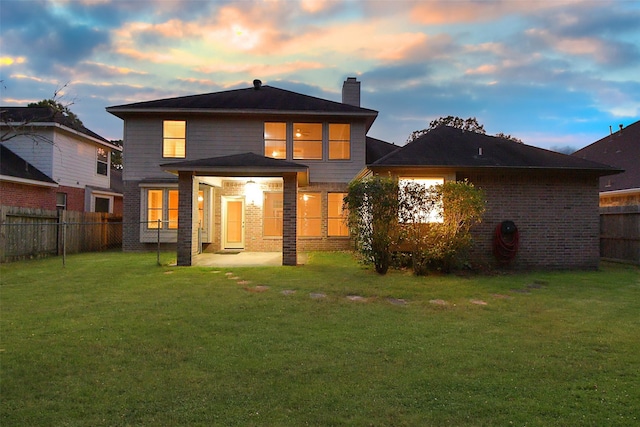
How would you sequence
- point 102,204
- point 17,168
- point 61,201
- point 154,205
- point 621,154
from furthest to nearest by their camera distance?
point 102,204 → point 61,201 → point 621,154 → point 17,168 → point 154,205

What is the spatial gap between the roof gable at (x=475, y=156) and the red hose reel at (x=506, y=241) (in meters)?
1.66

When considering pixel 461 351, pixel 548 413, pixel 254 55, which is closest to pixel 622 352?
pixel 461 351

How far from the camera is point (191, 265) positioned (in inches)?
447

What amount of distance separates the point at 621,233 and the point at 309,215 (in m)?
10.8

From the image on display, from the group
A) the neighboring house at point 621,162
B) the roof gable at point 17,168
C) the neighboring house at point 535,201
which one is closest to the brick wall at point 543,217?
the neighboring house at point 535,201

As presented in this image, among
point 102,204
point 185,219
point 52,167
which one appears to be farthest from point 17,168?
point 185,219

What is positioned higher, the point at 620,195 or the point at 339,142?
the point at 339,142

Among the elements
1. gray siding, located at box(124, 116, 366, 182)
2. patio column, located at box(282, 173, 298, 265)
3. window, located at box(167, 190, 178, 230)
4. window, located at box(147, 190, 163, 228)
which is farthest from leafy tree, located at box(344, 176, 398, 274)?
window, located at box(147, 190, 163, 228)

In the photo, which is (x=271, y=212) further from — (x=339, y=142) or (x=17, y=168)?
(x=17, y=168)

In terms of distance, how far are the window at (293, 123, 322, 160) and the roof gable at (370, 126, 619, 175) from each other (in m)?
5.16

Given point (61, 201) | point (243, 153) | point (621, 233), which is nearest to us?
point (621, 233)

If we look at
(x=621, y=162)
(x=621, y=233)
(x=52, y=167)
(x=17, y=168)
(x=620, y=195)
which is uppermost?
(x=621, y=162)

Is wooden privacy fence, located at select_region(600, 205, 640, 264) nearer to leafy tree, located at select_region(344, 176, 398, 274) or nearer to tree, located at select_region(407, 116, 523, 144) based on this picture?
leafy tree, located at select_region(344, 176, 398, 274)

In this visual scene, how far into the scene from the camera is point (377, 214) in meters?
9.80
